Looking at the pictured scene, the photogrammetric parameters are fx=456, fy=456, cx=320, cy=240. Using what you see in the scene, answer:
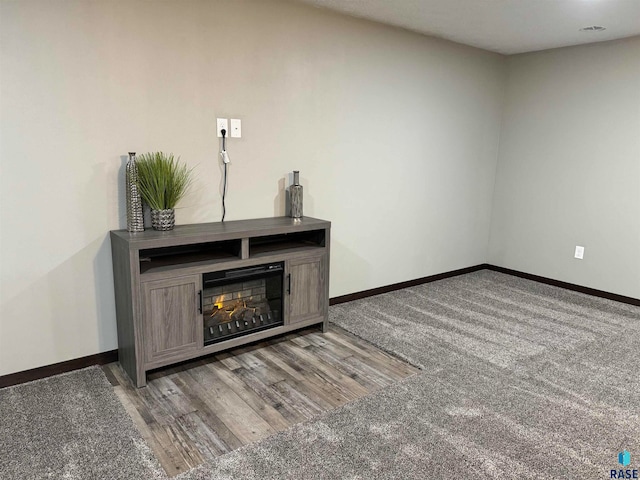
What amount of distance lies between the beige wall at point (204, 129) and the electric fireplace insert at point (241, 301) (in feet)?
1.62

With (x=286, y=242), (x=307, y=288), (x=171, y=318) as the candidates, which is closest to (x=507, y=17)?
(x=286, y=242)

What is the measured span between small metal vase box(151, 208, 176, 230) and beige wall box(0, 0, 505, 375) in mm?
211

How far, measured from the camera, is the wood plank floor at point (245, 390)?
2025 millimetres

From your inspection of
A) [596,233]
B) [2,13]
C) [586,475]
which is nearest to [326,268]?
[586,475]

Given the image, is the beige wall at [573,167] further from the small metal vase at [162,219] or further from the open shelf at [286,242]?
the small metal vase at [162,219]

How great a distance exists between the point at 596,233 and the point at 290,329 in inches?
118

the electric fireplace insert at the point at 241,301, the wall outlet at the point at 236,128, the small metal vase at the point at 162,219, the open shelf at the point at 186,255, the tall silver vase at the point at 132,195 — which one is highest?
the wall outlet at the point at 236,128

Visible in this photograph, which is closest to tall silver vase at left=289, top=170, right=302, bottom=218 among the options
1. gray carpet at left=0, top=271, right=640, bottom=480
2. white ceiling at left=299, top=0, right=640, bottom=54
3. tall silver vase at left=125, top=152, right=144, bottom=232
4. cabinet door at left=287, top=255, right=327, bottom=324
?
cabinet door at left=287, top=255, right=327, bottom=324

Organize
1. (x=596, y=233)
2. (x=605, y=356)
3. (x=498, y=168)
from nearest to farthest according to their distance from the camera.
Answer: (x=605, y=356) → (x=596, y=233) → (x=498, y=168)

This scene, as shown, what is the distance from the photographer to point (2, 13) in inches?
84.1

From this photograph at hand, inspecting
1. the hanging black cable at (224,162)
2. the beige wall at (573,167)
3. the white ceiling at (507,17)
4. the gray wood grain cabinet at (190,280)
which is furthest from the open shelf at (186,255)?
the beige wall at (573,167)

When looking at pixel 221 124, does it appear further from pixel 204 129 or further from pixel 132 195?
pixel 132 195

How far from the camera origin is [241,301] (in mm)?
2836

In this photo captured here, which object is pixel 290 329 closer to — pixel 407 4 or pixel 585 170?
pixel 407 4
